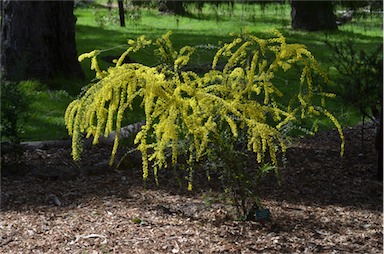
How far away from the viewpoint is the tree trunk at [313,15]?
14.7m

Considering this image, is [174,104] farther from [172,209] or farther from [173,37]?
[173,37]

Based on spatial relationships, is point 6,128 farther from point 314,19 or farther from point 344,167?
point 314,19

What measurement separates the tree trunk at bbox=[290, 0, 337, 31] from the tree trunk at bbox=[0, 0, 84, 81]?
259 inches

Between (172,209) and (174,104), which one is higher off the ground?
(174,104)

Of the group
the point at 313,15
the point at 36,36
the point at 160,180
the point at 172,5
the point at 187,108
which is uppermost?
the point at 187,108

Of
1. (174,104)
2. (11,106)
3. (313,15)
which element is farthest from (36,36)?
(313,15)

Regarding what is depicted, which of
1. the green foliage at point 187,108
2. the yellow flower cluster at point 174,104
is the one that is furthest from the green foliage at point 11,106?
the green foliage at point 187,108

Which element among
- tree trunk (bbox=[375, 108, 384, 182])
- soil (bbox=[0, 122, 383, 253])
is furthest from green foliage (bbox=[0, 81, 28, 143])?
tree trunk (bbox=[375, 108, 384, 182])

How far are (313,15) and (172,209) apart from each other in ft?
34.4

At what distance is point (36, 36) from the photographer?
8.80 meters

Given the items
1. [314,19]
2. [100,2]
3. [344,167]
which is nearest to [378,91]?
[344,167]

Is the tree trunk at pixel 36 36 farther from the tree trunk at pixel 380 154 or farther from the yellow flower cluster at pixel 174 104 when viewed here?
the yellow flower cluster at pixel 174 104

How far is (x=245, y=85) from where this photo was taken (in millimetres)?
4477

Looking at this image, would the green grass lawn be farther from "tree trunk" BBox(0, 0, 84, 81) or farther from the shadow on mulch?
the shadow on mulch
